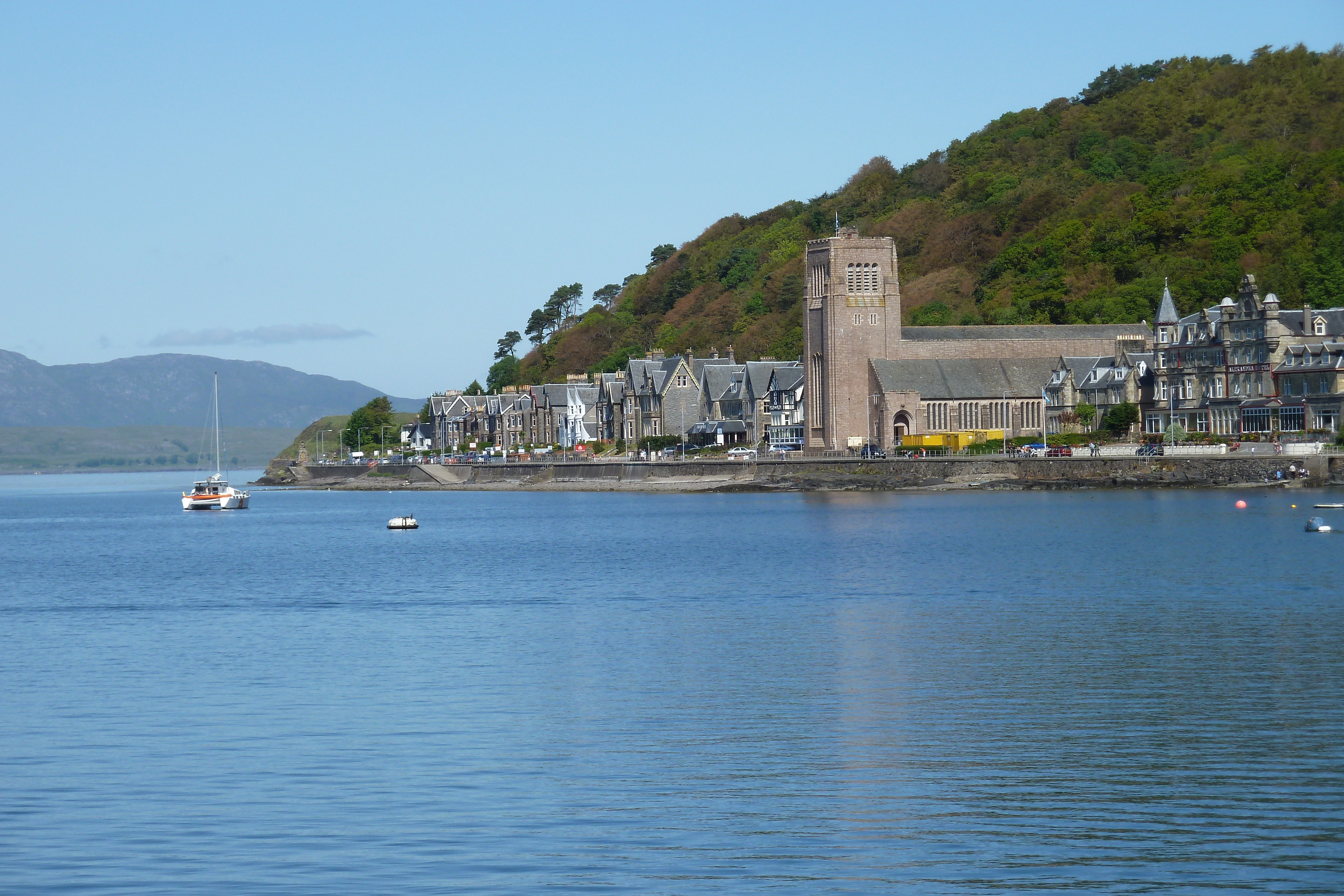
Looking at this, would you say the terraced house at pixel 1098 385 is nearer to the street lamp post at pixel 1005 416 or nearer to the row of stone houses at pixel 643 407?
the street lamp post at pixel 1005 416

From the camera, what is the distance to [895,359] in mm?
124562

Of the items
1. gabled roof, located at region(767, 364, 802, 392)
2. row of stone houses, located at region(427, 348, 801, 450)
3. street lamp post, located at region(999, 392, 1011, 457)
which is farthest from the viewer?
row of stone houses, located at region(427, 348, 801, 450)

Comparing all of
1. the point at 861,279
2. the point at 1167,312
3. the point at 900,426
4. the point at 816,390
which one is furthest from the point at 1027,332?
the point at 816,390

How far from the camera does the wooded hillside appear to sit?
4968 inches

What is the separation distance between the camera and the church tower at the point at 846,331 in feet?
402

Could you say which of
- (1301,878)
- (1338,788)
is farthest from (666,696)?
(1301,878)

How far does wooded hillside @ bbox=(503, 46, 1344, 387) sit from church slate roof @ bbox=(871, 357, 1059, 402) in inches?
462

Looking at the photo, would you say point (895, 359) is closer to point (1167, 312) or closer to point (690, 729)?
point (1167, 312)

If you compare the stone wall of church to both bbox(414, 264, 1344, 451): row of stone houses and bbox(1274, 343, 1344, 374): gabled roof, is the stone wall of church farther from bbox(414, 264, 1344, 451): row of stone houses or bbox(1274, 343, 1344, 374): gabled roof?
bbox(1274, 343, 1344, 374): gabled roof

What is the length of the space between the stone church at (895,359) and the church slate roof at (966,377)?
8 cm

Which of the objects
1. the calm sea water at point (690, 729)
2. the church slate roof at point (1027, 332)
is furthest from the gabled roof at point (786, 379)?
the calm sea water at point (690, 729)

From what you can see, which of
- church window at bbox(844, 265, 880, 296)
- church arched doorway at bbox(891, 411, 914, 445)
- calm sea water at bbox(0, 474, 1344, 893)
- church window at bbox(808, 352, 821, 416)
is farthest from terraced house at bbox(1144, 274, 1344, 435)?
calm sea water at bbox(0, 474, 1344, 893)

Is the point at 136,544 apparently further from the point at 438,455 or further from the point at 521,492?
the point at 438,455

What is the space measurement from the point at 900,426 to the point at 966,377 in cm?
685
